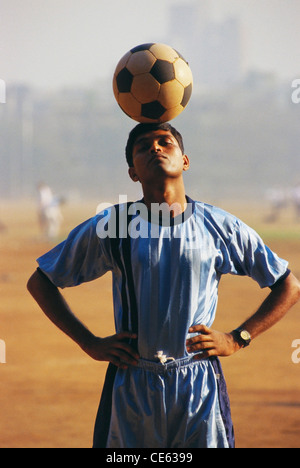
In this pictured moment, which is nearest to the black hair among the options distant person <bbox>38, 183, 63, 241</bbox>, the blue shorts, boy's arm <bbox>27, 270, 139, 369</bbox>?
boy's arm <bbox>27, 270, 139, 369</bbox>

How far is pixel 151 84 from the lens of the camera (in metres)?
3.12

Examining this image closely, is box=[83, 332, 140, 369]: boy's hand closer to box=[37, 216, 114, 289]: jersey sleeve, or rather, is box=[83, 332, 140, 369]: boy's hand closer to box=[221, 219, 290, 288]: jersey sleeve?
box=[37, 216, 114, 289]: jersey sleeve

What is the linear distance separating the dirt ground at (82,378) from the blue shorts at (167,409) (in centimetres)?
390

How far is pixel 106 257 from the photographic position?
2.94 meters

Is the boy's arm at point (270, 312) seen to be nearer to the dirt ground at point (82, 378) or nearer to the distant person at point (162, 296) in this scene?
the distant person at point (162, 296)

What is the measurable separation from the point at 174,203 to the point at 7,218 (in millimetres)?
41548

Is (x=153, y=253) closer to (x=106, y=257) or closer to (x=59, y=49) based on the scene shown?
(x=106, y=257)

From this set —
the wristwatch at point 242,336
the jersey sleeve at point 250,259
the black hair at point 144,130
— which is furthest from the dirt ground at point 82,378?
the black hair at point 144,130

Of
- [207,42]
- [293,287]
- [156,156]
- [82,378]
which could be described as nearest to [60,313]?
[156,156]

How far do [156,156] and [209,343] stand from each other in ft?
2.56

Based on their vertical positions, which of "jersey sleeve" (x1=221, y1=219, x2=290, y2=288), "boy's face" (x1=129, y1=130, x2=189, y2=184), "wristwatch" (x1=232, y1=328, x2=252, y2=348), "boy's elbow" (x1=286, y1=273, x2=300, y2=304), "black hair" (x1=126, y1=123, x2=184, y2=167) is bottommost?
"wristwatch" (x1=232, y1=328, x2=252, y2=348)

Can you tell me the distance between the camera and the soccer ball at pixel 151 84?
10.1 ft

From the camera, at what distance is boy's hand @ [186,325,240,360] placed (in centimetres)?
284

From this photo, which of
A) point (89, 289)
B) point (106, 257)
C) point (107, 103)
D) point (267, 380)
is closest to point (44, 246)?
point (89, 289)
